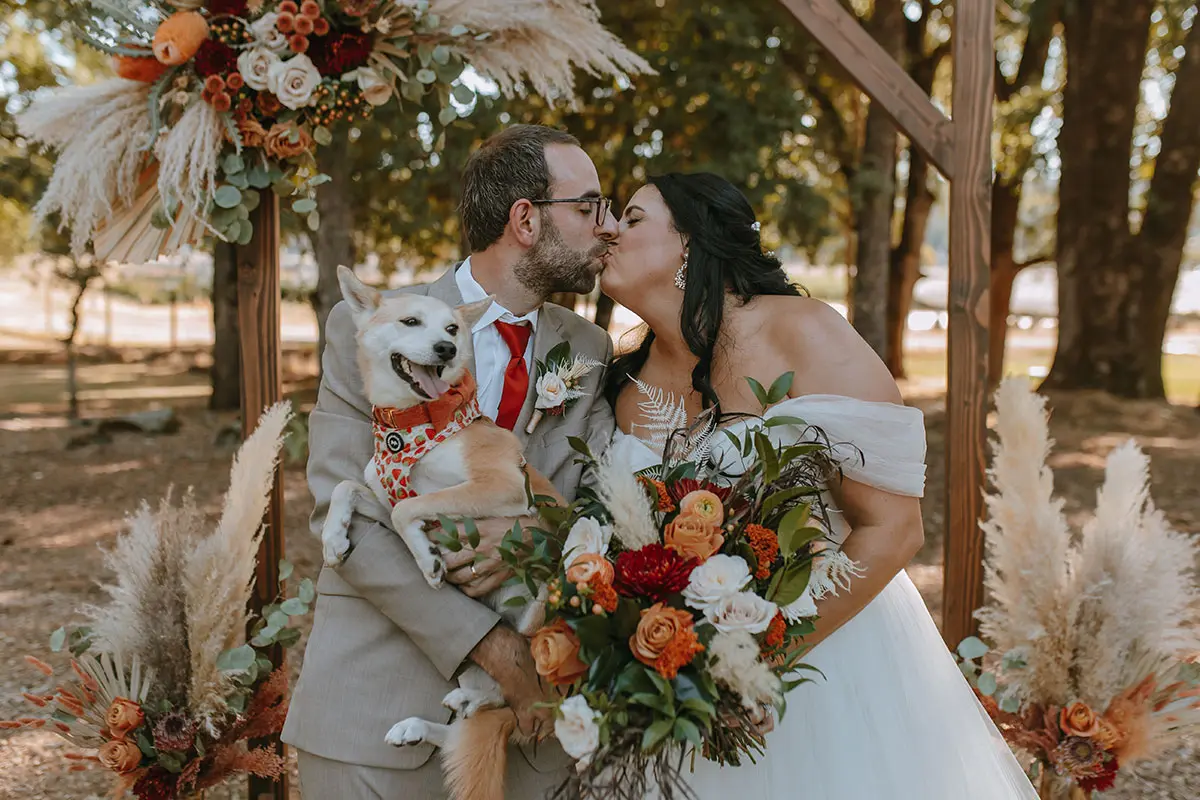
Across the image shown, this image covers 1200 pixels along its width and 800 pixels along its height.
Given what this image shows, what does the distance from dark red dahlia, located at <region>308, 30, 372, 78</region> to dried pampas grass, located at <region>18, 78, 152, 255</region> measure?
52 cm

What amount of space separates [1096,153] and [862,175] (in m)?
3.30

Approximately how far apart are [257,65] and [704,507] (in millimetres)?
2006

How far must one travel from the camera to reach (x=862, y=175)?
988 cm

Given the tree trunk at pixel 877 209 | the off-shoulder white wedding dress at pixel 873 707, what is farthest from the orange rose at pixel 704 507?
the tree trunk at pixel 877 209

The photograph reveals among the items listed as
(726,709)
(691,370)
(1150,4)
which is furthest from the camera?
(1150,4)

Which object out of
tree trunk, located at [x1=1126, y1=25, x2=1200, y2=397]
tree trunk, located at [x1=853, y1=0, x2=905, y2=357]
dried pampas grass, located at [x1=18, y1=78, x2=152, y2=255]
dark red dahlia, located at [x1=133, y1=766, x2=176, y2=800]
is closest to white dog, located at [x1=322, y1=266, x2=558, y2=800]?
dried pampas grass, located at [x1=18, y1=78, x2=152, y2=255]

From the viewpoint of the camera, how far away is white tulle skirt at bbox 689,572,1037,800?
2.51 m

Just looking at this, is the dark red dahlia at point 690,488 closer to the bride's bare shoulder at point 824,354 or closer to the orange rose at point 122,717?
the bride's bare shoulder at point 824,354

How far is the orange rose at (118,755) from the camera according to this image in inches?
119

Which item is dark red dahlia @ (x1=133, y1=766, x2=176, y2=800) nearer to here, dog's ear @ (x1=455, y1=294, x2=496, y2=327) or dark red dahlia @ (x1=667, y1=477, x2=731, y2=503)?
dog's ear @ (x1=455, y1=294, x2=496, y2=327)

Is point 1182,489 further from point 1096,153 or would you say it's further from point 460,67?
point 460,67

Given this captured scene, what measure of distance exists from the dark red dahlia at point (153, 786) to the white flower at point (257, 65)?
2.14 metres

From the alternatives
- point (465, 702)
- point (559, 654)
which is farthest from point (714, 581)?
point (465, 702)

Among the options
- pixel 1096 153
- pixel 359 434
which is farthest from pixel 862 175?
pixel 359 434
